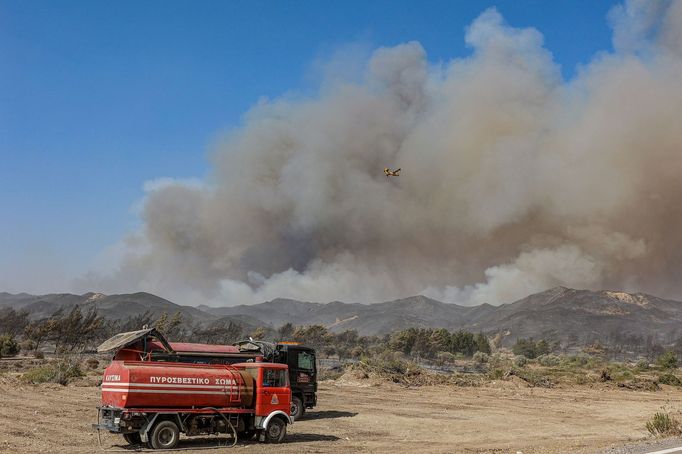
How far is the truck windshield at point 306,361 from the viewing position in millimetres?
24688

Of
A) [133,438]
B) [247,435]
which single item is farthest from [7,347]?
[247,435]

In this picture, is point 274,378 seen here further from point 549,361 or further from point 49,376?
point 549,361

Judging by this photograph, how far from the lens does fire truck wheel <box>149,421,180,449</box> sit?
15305mm

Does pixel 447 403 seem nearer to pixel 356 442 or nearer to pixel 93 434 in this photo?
pixel 356 442

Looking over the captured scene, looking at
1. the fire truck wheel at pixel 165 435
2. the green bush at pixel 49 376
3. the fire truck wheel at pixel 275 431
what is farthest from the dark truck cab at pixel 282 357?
the green bush at pixel 49 376

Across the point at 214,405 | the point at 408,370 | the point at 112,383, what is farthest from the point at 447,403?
the point at 112,383

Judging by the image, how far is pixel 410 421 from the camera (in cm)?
2495

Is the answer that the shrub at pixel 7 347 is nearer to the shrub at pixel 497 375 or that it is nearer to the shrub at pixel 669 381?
the shrub at pixel 497 375

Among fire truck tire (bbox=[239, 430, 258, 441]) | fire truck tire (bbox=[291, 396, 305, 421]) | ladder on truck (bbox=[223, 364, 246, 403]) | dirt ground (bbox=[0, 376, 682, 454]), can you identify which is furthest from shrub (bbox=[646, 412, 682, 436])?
ladder on truck (bbox=[223, 364, 246, 403])

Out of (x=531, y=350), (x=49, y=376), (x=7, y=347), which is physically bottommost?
(x=49, y=376)

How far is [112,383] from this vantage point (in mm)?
15422

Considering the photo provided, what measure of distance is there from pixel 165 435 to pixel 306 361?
32.6ft

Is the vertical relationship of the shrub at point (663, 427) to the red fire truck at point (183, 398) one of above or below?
below

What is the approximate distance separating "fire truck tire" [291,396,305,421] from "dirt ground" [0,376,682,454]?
511 millimetres
